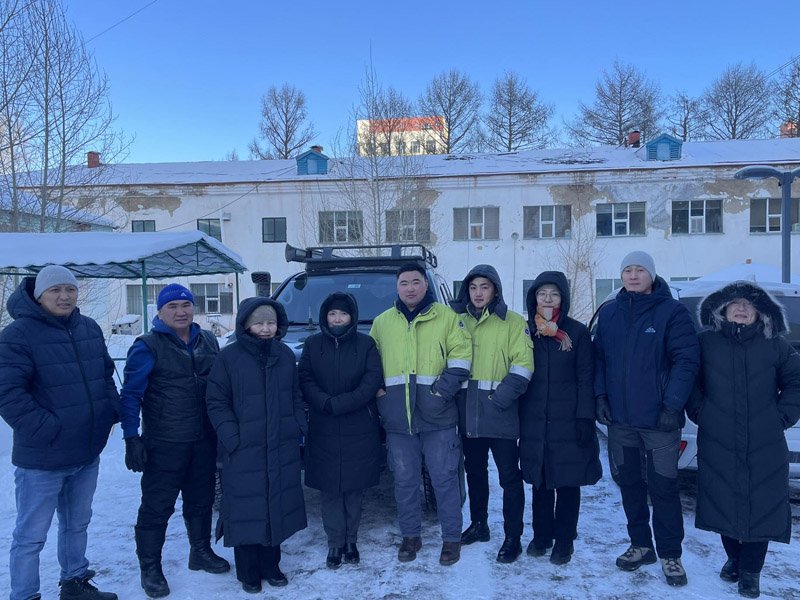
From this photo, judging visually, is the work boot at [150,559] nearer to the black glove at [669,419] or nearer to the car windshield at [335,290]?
the car windshield at [335,290]

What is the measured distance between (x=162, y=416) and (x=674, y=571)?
10.9 feet

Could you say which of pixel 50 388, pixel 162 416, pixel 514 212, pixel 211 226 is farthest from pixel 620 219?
pixel 50 388

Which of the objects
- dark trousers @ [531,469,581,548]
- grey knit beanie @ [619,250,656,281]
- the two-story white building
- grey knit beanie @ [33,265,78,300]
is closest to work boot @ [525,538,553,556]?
dark trousers @ [531,469,581,548]

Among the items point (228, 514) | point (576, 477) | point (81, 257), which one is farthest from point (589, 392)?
point (81, 257)

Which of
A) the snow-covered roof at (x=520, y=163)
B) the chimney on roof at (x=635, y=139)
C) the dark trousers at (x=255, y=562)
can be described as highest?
the chimney on roof at (x=635, y=139)

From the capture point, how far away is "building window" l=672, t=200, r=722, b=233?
2180 centimetres

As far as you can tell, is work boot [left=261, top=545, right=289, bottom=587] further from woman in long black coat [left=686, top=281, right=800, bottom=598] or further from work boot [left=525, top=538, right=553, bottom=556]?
woman in long black coat [left=686, top=281, right=800, bottom=598]

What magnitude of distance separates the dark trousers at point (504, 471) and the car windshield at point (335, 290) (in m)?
1.67

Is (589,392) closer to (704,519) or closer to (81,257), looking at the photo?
(704,519)

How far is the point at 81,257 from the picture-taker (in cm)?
679

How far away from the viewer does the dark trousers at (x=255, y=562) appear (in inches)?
140

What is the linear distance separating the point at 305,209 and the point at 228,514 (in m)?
20.4

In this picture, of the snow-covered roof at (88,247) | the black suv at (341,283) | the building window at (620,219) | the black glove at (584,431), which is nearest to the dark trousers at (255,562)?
the black suv at (341,283)

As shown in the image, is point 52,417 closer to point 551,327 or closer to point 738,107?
point 551,327
